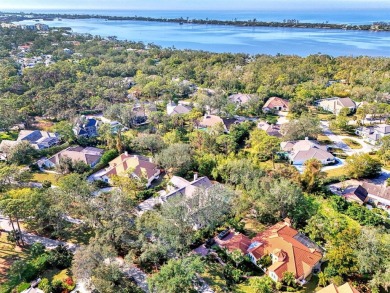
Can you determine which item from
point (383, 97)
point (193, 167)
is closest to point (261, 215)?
point (193, 167)

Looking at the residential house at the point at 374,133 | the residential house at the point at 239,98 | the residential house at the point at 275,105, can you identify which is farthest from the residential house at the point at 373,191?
the residential house at the point at 239,98

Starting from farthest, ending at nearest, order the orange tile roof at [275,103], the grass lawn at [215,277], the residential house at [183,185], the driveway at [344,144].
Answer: the orange tile roof at [275,103], the driveway at [344,144], the residential house at [183,185], the grass lawn at [215,277]

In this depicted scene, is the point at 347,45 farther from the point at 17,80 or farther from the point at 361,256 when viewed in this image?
the point at 361,256

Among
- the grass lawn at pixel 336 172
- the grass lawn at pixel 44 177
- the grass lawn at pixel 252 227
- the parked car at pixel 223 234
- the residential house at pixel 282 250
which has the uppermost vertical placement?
the residential house at pixel 282 250

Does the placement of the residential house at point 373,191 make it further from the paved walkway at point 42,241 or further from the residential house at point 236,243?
the paved walkway at point 42,241

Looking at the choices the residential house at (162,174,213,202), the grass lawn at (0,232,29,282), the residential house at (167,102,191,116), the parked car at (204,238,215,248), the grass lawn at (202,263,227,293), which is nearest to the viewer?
the grass lawn at (202,263,227,293)

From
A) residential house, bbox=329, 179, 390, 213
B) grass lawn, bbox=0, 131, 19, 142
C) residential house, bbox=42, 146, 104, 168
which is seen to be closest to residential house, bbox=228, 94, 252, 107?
residential house, bbox=329, 179, 390, 213

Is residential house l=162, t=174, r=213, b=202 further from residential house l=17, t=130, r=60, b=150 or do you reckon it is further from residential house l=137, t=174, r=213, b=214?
residential house l=17, t=130, r=60, b=150


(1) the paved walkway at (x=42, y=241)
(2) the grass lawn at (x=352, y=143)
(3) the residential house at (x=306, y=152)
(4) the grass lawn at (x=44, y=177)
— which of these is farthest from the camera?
(2) the grass lawn at (x=352, y=143)

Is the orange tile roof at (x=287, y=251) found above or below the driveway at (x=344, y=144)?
above
